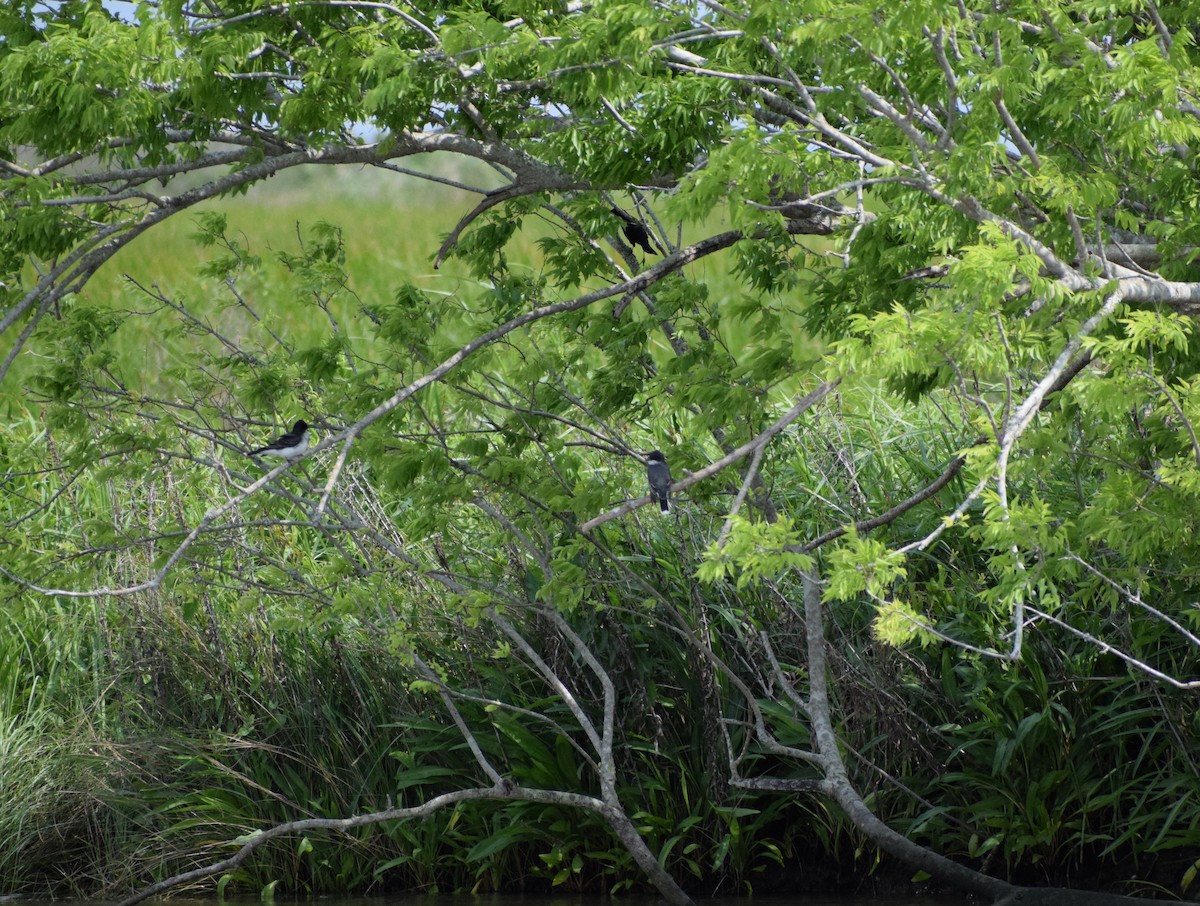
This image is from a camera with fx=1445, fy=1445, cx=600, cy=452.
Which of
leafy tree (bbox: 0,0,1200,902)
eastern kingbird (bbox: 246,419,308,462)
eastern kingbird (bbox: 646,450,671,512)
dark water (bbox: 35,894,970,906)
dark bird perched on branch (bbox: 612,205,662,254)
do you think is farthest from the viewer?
dark bird perched on branch (bbox: 612,205,662,254)

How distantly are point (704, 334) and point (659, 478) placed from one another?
52.4 inches

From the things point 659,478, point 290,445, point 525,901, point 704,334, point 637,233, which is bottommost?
point 525,901

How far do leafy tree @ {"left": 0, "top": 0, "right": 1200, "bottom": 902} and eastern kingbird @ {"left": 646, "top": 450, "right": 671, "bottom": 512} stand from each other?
28 centimetres

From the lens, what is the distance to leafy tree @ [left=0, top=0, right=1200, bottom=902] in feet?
16.9

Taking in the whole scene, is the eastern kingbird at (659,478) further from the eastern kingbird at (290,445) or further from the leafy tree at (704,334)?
the eastern kingbird at (290,445)

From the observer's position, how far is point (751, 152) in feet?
16.4

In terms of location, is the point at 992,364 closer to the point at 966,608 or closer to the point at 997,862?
the point at 966,608

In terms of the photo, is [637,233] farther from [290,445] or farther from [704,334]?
[290,445]

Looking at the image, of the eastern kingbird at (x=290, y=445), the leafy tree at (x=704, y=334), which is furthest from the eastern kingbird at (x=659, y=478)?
the eastern kingbird at (x=290, y=445)

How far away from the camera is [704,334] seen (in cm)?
736

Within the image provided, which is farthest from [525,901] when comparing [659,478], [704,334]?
[704,334]

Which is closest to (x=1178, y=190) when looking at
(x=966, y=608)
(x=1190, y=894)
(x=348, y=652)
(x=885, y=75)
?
(x=885, y=75)

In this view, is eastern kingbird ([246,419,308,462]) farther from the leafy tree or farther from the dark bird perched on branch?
the dark bird perched on branch

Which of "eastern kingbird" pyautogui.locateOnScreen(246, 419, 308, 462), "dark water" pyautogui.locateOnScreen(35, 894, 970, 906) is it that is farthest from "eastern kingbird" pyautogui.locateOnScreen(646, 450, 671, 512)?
"dark water" pyautogui.locateOnScreen(35, 894, 970, 906)
